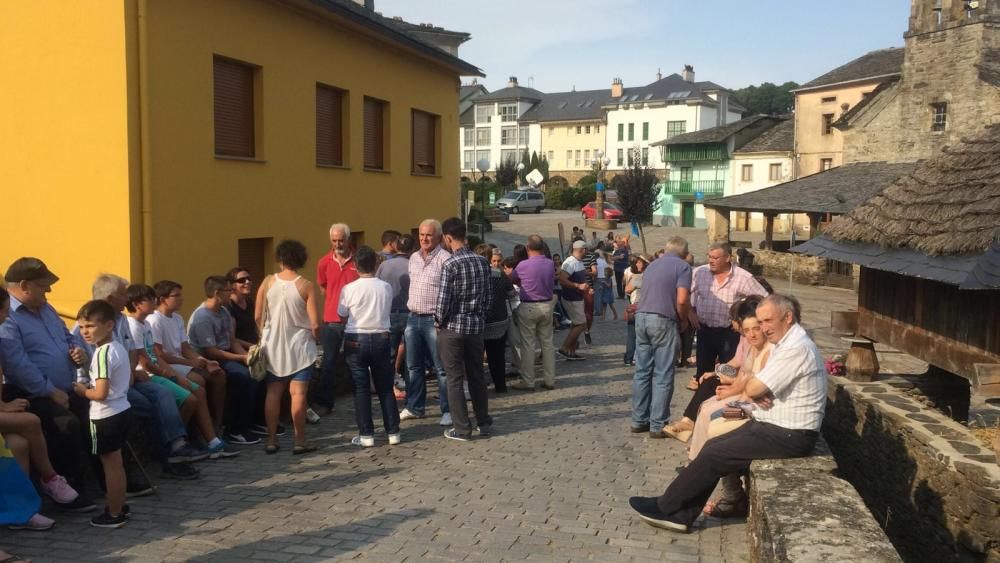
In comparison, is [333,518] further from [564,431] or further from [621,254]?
[621,254]

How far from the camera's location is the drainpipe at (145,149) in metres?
10.8

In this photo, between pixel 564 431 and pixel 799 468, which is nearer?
pixel 799 468

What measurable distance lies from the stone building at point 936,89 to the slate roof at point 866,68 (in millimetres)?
16369

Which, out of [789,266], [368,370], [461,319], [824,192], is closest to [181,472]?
[368,370]

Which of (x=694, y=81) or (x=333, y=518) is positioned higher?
(x=694, y=81)

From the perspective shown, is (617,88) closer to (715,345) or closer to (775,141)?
(775,141)

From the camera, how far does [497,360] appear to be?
10.9 metres

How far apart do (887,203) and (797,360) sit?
4.11m

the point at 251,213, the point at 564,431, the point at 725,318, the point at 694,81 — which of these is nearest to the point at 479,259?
the point at 564,431

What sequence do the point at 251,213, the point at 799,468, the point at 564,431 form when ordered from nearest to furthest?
the point at 799,468
the point at 564,431
the point at 251,213

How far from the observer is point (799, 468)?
555 cm

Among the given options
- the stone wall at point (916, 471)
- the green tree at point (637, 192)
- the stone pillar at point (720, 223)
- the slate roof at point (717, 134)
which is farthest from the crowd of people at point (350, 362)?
the slate roof at point (717, 134)

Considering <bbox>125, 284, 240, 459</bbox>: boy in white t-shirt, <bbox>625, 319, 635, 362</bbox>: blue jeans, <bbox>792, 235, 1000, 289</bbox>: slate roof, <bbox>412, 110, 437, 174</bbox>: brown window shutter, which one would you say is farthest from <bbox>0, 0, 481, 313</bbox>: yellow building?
<bbox>792, 235, 1000, 289</bbox>: slate roof

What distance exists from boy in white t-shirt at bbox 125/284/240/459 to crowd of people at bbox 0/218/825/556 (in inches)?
0.6
